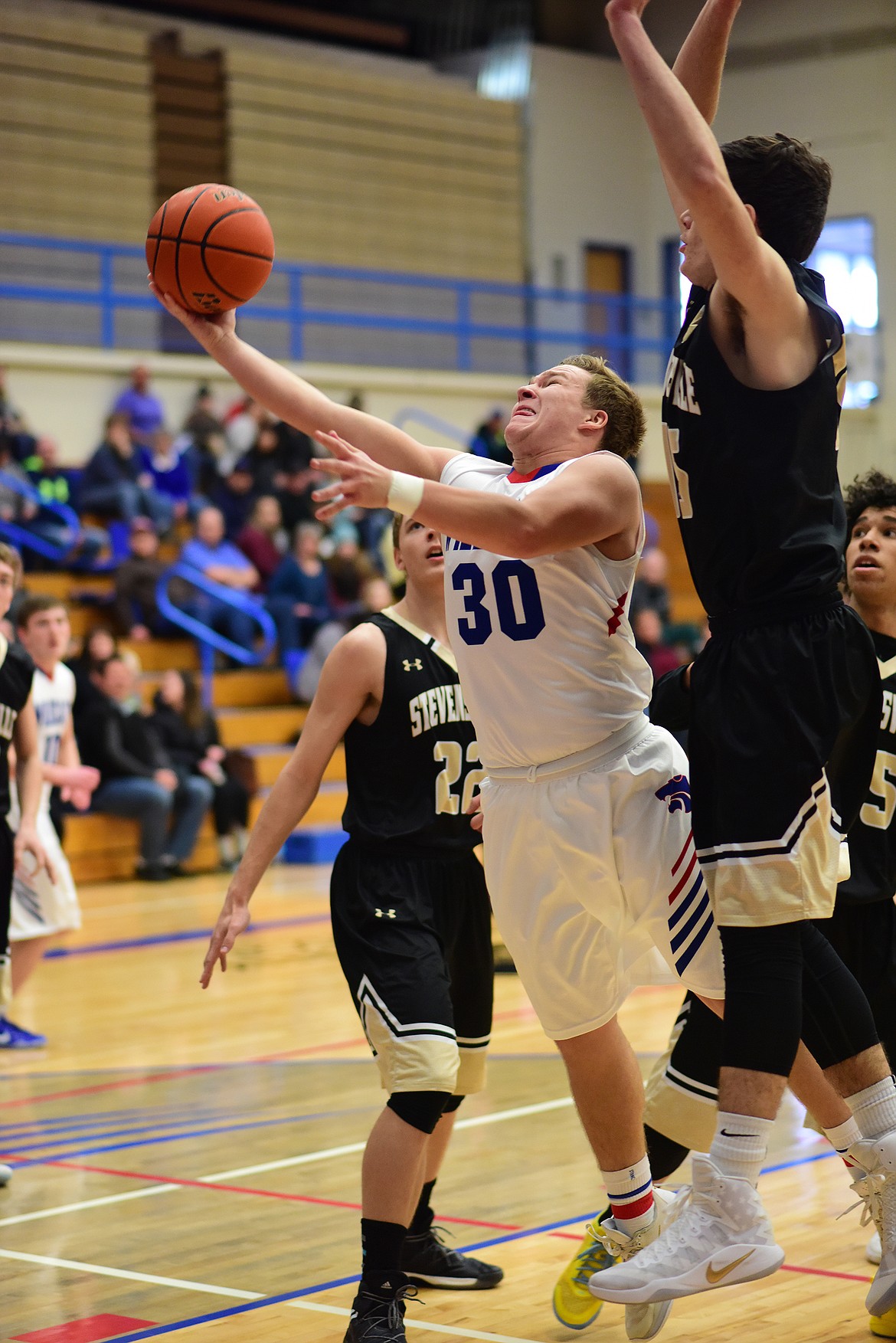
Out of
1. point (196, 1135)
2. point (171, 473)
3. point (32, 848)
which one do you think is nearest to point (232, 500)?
point (171, 473)

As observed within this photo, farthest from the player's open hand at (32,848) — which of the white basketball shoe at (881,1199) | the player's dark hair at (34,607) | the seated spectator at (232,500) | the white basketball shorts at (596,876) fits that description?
the seated spectator at (232,500)

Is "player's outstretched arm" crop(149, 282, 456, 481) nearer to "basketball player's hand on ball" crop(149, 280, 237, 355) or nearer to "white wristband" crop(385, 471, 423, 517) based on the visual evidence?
"basketball player's hand on ball" crop(149, 280, 237, 355)

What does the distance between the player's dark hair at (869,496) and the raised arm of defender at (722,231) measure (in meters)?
1.14

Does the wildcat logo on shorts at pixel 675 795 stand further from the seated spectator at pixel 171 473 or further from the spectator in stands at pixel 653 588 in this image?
the spectator in stands at pixel 653 588

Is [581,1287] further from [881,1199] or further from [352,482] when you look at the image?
[352,482]

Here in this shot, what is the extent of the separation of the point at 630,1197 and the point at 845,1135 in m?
0.48

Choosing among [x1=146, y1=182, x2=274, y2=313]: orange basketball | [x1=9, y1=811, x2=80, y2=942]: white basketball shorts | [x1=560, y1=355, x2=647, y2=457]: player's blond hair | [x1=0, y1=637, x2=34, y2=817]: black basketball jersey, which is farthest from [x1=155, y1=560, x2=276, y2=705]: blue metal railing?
[x1=560, y1=355, x2=647, y2=457]: player's blond hair

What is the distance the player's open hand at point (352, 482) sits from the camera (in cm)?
292

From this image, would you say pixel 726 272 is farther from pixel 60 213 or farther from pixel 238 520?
pixel 60 213

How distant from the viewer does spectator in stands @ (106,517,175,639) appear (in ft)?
45.6

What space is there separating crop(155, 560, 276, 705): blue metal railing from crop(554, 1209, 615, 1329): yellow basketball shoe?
10453 millimetres

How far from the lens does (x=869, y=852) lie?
13.1 feet

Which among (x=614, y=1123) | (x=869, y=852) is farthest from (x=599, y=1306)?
(x=869, y=852)

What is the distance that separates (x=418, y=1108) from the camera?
367cm
